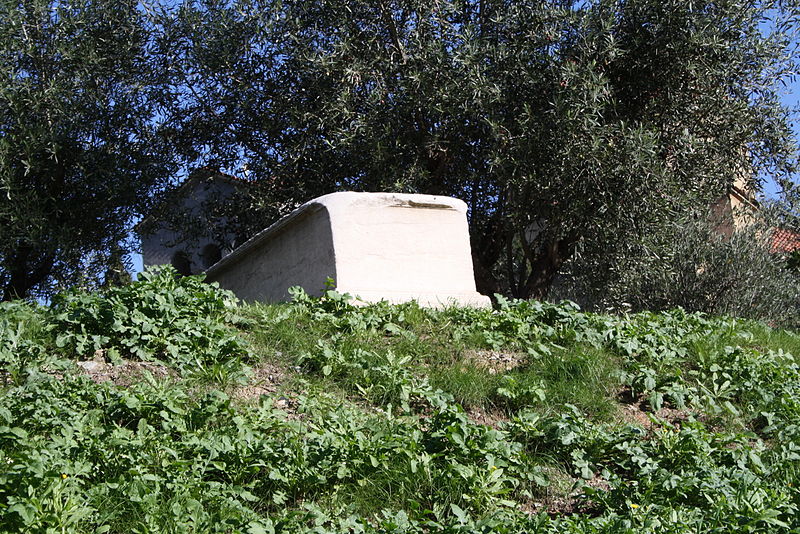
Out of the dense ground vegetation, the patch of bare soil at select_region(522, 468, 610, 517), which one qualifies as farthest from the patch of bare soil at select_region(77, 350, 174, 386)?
the dense ground vegetation

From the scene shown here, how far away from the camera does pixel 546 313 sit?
6.11 meters

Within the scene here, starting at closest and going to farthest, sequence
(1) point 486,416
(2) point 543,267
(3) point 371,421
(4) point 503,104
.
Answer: (3) point 371,421 < (1) point 486,416 < (4) point 503,104 < (2) point 543,267

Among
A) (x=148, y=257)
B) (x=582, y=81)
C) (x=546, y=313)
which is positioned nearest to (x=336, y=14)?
(x=582, y=81)

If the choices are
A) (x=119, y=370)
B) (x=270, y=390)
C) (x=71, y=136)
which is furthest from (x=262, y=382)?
(x=71, y=136)

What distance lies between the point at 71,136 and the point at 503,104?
17.4 ft

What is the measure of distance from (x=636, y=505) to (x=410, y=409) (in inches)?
54.7

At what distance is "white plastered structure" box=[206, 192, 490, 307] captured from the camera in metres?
6.62

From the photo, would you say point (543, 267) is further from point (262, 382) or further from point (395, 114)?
point (262, 382)

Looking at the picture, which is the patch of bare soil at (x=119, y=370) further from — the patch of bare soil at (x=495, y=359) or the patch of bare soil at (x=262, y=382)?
the patch of bare soil at (x=495, y=359)

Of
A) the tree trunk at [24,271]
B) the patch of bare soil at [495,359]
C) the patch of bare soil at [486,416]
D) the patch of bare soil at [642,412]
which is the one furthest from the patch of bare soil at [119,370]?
the tree trunk at [24,271]

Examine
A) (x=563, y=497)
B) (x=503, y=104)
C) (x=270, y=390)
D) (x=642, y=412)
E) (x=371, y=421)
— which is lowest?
(x=563, y=497)

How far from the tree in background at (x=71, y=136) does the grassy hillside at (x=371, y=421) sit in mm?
5074

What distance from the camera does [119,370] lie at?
454 cm

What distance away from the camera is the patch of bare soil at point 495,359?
525cm
